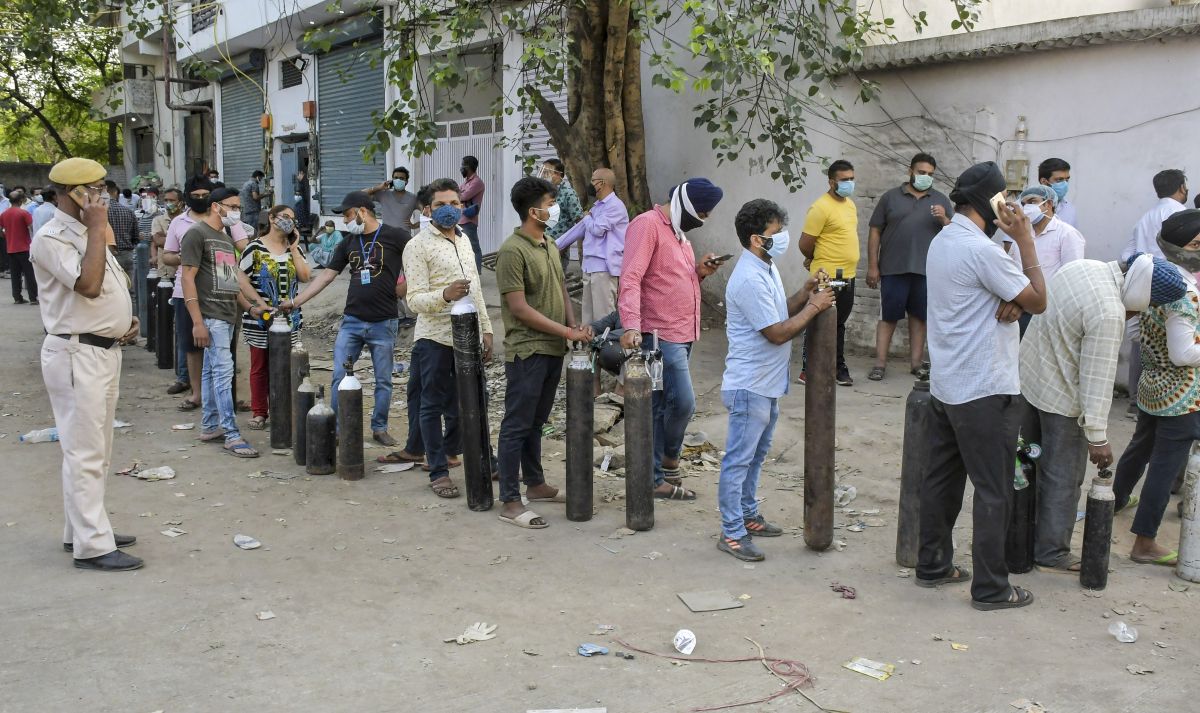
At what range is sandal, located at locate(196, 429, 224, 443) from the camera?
757 centimetres

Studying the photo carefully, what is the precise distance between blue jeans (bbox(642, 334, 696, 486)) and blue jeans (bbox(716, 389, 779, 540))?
95 centimetres

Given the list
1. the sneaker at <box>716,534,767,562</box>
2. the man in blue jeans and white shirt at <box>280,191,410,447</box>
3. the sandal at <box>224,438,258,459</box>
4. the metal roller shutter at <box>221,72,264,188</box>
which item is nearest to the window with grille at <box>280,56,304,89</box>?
the metal roller shutter at <box>221,72,264,188</box>

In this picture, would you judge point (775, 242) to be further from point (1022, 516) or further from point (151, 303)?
point (151, 303)

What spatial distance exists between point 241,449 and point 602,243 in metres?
3.37

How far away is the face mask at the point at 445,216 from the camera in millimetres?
6055

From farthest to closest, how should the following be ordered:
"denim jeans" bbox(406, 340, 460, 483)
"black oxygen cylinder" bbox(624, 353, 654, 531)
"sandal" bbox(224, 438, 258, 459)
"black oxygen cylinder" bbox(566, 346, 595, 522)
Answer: "sandal" bbox(224, 438, 258, 459), "denim jeans" bbox(406, 340, 460, 483), "black oxygen cylinder" bbox(566, 346, 595, 522), "black oxygen cylinder" bbox(624, 353, 654, 531)

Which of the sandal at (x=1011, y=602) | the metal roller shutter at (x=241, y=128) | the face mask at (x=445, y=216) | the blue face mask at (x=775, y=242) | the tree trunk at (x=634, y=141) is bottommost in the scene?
the sandal at (x=1011, y=602)

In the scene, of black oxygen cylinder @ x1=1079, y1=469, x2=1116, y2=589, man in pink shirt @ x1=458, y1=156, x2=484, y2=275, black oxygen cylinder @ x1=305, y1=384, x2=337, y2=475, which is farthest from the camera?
man in pink shirt @ x1=458, y1=156, x2=484, y2=275

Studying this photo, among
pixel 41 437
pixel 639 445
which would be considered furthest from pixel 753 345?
pixel 41 437

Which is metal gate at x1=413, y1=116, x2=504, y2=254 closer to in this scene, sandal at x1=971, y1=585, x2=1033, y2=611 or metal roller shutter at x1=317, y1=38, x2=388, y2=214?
metal roller shutter at x1=317, y1=38, x2=388, y2=214

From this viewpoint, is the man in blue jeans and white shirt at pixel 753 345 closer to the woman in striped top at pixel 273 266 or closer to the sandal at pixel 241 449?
the sandal at pixel 241 449

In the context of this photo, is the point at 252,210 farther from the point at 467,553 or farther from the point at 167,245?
the point at 467,553

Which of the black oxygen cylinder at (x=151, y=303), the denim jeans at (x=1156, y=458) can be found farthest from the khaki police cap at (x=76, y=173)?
the black oxygen cylinder at (x=151, y=303)

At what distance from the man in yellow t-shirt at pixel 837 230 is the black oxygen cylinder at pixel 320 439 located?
3807 millimetres
